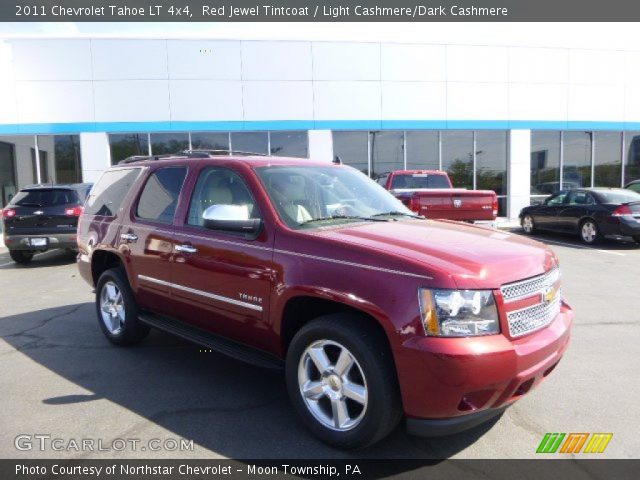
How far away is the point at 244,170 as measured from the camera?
392 cm

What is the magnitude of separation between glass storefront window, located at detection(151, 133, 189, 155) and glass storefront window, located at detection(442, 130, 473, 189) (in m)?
10.2

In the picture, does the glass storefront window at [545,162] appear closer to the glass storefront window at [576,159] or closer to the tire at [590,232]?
the glass storefront window at [576,159]

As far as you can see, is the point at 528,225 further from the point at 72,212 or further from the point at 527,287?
the point at 527,287

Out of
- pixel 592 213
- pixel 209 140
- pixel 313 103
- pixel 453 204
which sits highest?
pixel 313 103

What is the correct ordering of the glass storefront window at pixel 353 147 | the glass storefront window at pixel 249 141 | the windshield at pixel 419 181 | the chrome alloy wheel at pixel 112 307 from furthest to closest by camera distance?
the glass storefront window at pixel 353 147 → the glass storefront window at pixel 249 141 → the windshield at pixel 419 181 → the chrome alloy wheel at pixel 112 307

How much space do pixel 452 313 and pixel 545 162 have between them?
2048 cm

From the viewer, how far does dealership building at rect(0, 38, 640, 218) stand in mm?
17969

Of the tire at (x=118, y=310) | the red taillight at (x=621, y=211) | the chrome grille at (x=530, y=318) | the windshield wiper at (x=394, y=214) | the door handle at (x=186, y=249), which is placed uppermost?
the windshield wiper at (x=394, y=214)

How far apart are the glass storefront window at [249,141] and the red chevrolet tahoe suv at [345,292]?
1441 cm

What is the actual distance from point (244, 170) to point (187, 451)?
2.06 metres

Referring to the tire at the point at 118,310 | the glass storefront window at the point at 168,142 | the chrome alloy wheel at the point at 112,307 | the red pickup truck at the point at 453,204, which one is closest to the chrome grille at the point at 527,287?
the tire at the point at 118,310

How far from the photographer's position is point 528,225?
15.5 metres

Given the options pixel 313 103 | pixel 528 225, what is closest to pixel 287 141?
pixel 313 103

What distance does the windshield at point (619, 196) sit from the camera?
12.3 metres
